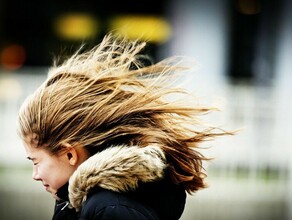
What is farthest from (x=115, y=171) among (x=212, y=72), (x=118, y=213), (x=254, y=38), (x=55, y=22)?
(x=55, y=22)

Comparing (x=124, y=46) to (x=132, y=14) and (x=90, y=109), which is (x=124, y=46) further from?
(x=132, y=14)

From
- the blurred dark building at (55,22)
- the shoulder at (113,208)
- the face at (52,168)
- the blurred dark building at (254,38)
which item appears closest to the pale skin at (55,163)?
the face at (52,168)

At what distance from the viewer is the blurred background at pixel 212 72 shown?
30.5 feet

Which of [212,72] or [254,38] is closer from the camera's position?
[212,72]

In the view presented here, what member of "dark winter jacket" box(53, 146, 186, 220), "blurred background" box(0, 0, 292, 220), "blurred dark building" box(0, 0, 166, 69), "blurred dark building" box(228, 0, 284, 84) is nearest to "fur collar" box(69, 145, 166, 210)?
"dark winter jacket" box(53, 146, 186, 220)

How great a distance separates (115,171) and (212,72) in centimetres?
765

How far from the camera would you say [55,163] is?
276 cm

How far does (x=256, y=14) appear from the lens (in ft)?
34.3

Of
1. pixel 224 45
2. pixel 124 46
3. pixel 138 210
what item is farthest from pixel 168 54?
pixel 138 210

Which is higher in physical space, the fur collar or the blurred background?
the fur collar

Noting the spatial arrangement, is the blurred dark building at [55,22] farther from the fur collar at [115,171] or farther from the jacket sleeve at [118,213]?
the jacket sleeve at [118,213]

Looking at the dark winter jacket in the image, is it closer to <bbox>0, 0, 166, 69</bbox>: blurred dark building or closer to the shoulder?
the shoulder

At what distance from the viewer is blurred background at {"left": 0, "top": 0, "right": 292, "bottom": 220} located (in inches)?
366

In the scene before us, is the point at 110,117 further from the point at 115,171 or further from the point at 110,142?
the point at 115,171
